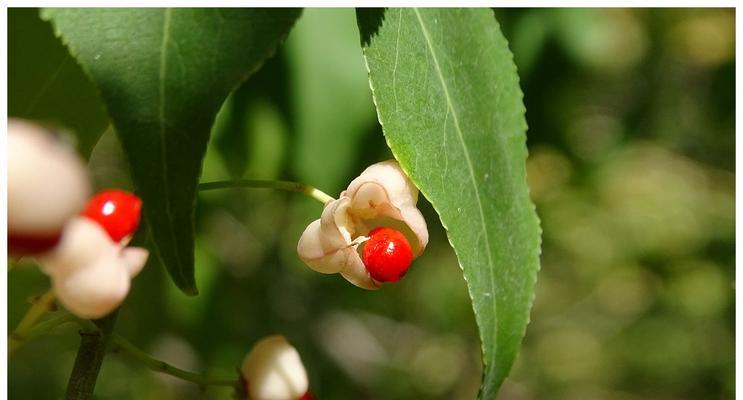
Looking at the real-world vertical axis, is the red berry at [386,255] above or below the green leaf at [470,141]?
below

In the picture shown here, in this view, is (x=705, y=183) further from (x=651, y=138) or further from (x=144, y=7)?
(x=144, y=7)

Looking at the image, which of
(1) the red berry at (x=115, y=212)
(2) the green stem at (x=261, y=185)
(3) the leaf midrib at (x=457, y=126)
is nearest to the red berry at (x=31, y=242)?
(1) the red berry at (x=115, y=212)

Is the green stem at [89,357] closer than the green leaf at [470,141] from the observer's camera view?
Yes

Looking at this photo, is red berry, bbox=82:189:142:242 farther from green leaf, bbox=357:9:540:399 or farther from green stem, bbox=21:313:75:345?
green leaf, bbox=357:9:540:399

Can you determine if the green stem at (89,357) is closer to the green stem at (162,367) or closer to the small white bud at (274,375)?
the green stem at (162,367)

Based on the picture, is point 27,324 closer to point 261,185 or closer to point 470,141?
point 261,185

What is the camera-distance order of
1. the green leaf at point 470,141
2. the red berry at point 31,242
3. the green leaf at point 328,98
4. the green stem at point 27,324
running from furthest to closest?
the green leaf at point 328,98 < the green leaf at point 470,141 < the green stem at point 27,324 < the red berry at point 31,242
